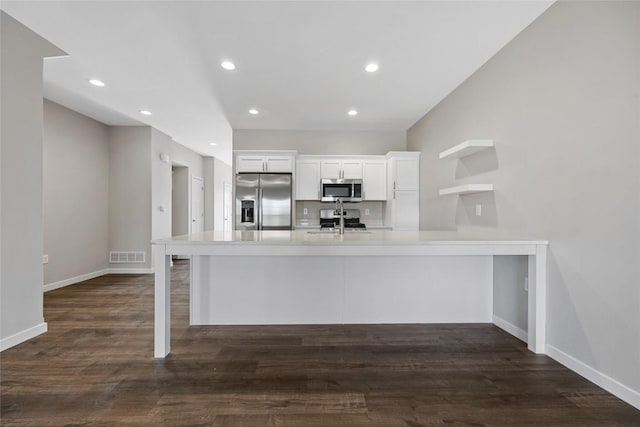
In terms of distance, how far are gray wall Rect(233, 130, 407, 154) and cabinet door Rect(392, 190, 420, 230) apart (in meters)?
1.01

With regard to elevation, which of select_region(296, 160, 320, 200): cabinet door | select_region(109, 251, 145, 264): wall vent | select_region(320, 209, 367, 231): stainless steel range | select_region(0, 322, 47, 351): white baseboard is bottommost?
select_region(0, 322, 47, 351): white baseboard

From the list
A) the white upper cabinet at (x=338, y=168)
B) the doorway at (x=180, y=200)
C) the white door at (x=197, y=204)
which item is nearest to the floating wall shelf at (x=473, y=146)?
the white upper cabinet at (x=338, y=168)

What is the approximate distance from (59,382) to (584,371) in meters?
3.25

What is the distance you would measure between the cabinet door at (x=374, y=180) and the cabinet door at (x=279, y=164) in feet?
4.04

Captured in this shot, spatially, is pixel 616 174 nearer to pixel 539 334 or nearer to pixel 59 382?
pixel 539 334

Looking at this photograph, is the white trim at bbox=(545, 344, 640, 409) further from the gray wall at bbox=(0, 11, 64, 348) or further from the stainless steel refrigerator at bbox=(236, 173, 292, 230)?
the gray wall at bbox=(0, 11, 64, 348)

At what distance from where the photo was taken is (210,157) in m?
8.05

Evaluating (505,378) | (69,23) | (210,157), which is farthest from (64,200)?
(505,378)

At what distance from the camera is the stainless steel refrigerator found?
4.87 m

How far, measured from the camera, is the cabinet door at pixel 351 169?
5.00 m

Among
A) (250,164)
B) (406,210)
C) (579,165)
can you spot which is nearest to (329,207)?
(406,210)

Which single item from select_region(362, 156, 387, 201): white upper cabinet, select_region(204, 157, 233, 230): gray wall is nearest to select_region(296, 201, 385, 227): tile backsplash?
select_region(362, 156, 387, 201): white upper cabinet

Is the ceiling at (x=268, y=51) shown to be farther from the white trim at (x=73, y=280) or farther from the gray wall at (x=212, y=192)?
the gray wall at (x=212, y=192)

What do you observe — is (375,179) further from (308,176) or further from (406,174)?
(308,176)
